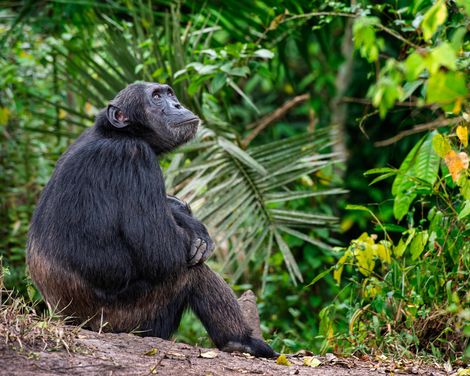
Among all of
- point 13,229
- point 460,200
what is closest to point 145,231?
point 460,200

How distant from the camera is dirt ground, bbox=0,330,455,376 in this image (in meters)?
4.12

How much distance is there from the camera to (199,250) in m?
5.52

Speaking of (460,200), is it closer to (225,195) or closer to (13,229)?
(225,195)

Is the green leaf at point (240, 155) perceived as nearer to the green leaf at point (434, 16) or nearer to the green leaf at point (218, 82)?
the green leaf at point (218, 82)

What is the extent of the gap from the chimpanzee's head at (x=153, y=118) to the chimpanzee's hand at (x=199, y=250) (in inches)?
35.6

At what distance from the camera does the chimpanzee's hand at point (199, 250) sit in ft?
18.0

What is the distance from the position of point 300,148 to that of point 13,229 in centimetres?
387

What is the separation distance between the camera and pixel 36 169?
1020cm

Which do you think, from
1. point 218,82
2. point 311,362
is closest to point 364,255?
point 311,362

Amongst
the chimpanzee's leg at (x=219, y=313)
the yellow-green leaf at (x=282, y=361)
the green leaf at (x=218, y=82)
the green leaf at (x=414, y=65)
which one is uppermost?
the green leaf at (x=414, y=65)

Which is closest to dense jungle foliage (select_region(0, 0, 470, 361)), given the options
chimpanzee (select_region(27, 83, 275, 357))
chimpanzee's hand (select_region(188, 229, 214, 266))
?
chimpanzee (select_region(27, 83, 275, 357))

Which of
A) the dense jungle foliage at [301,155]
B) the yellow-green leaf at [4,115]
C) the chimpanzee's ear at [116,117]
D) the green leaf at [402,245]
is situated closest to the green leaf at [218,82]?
the dense jungle foliage at [301,155]

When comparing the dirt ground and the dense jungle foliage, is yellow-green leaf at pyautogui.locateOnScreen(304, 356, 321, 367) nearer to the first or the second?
the dirt ground

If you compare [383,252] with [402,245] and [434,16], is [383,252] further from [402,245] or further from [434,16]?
[434,16]
